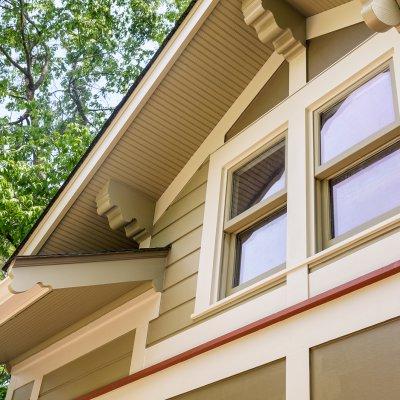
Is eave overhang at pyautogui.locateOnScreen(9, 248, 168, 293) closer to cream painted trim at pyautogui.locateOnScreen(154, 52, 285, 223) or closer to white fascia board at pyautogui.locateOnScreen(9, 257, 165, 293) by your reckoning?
white fascia board at pyautogui.locateOnScreen(9, 257, 165, 293)

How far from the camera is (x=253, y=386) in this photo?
3.55 meters

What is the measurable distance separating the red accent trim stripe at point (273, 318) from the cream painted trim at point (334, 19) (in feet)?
7.64

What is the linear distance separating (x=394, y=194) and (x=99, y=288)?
8.65ft

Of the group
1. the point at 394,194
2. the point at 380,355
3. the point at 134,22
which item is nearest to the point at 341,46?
the point at 394,194

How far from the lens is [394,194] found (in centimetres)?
360

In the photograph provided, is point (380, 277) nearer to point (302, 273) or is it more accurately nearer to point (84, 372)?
point (302, 273)

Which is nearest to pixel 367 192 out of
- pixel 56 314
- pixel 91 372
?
pixel 91 372

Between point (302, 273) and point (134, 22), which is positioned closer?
point (302, 273)

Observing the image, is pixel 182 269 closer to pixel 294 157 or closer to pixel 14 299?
pixel 294 157

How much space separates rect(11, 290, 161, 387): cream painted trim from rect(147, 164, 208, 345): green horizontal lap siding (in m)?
0.16

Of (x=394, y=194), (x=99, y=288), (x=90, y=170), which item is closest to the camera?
(x=394, y=194)

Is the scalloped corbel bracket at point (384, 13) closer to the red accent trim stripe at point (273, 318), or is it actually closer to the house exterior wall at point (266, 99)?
the red accent trim stripe at point (273, 318)

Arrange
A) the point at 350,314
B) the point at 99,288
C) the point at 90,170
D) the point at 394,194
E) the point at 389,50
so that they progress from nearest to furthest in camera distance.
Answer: the point at 350,314 < the point at 394,194 < the point at 389,50 < the point at 99,288 < the point at 90,170

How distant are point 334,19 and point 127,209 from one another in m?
2.44
